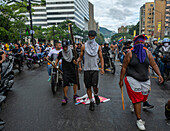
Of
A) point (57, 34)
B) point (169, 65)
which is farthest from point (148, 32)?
point (169, 65)

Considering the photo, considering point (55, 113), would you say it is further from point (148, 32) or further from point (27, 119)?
point (148, 32)

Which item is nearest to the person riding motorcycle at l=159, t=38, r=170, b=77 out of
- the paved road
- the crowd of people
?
the crowd of people

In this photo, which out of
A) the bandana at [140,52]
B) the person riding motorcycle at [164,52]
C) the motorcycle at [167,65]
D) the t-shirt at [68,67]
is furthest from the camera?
the person riding motorcycle at [164,52]

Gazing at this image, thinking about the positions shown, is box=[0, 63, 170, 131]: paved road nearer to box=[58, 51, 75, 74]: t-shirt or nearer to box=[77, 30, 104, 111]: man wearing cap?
box=[77, 30, 104, 111]: man wearing cap

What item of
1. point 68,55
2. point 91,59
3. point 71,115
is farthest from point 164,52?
point 71,115

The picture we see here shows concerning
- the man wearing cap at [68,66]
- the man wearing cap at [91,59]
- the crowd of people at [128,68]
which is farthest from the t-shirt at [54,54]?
the man wearing cap at [91,59]

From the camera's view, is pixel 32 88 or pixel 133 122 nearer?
pixel 133 122

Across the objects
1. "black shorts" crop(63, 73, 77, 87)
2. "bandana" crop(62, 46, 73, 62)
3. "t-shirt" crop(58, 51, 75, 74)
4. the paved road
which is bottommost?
the paved road

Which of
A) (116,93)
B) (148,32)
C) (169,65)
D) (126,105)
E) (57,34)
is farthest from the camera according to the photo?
(148,32)

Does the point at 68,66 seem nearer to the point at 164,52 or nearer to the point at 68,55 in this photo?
the point at 68,55

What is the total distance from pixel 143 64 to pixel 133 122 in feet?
3.98

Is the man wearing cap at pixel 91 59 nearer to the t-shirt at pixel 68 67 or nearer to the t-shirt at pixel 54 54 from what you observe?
the t-shirt at pixel 68 67

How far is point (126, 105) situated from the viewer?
4.33m

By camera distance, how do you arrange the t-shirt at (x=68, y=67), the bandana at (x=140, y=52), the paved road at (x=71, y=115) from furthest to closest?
the t-shirt at (x=68, y=67)
the paved road at (x=71, y=115)
the bandana at (x=140, y=52)
